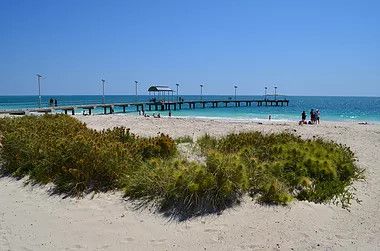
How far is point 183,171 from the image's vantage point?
735 centimetres

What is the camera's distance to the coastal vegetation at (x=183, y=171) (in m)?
7.07

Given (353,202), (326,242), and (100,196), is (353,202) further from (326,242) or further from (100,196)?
(100,196)

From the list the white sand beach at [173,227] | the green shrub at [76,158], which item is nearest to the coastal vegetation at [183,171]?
the green shrub at [76,158]

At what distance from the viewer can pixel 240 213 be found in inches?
265

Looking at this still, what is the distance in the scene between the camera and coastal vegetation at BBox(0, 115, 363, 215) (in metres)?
7.07

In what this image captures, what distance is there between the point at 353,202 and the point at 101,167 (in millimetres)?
4886

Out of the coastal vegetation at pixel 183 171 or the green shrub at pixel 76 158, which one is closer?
the coastal vegetation at pixel 183 171

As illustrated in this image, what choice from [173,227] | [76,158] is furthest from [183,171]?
[76,158]

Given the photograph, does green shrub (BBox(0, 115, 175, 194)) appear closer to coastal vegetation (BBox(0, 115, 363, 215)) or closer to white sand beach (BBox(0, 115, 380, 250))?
coastal vegetation (BBox(0, 115, 363, 215))

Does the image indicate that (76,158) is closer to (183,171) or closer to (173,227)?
(183,171)

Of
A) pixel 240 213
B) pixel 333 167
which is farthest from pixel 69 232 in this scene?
pixel 333 167

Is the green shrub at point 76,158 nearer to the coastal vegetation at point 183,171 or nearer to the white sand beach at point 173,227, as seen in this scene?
the coastal vegetation at point 183,171

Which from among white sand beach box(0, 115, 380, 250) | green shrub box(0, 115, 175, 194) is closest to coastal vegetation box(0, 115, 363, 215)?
green shrub box(0, 115, 175, 194)

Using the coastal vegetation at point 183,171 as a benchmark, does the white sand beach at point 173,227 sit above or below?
below
